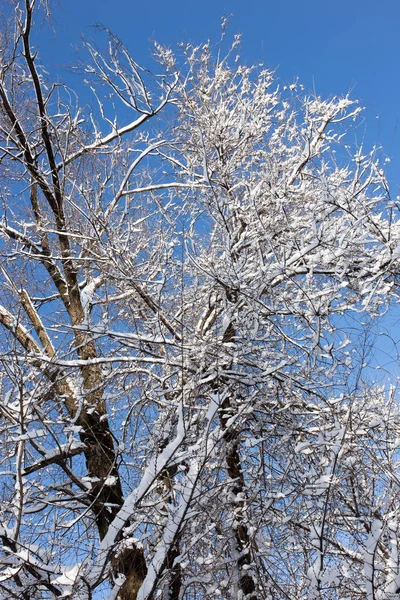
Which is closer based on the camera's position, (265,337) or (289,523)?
(289,523)

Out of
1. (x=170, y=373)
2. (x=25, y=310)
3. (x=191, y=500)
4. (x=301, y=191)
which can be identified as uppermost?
(x=301, y=191)

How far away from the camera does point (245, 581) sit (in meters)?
4.38

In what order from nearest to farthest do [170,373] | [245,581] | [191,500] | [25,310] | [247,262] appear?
[191,500] < [245,581] < [170,373] < [247,262] < [25,310]

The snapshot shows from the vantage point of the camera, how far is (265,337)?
482 cm

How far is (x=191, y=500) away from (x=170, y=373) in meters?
1.56

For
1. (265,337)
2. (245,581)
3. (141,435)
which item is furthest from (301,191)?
(245,581)

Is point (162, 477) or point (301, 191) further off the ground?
point (301, 191)

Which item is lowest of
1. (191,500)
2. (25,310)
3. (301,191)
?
(191,500)

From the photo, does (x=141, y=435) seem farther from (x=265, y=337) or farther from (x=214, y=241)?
(x=214, y=241)

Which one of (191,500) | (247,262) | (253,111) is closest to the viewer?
(191,500)


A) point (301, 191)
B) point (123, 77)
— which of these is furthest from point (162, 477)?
point (123, 77)

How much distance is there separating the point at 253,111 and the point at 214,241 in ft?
6.52

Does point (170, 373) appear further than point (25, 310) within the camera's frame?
No

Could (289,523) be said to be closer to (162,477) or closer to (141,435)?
(162,477)
